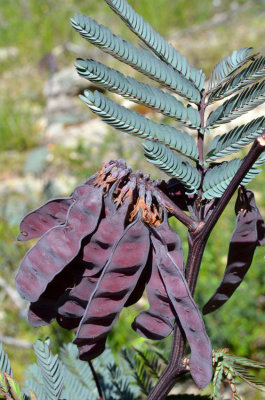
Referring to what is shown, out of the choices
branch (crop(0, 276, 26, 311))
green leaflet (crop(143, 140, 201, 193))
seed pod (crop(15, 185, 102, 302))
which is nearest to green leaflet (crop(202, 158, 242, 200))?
green leaflet (crop(143, 140, 201, 193))

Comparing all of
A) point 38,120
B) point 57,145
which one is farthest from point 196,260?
point 38,120

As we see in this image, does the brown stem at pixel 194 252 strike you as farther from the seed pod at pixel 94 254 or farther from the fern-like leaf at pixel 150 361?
the fern-like leaf at pixel 150 361

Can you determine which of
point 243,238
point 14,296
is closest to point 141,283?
point 243,238

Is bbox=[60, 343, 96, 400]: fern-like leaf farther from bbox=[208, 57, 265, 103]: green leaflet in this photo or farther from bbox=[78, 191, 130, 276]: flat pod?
bbox=[208, 57, 265, 103]: green leaflet

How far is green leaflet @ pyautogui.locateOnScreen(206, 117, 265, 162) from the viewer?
59 centimetres

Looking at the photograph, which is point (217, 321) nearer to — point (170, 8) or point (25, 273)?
point (25, 273)

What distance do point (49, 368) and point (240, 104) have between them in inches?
17.3

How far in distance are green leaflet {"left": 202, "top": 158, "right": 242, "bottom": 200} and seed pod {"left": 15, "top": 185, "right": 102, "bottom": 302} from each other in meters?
0.14

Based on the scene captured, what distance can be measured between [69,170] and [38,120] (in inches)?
59.0

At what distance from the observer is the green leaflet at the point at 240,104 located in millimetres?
588

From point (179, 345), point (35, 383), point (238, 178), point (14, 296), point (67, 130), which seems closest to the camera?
point (238, 178)

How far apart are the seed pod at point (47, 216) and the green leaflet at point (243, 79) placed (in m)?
0.20

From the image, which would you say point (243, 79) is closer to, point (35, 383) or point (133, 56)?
point (133, 56)

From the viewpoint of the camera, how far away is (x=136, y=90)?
0.59 meters
